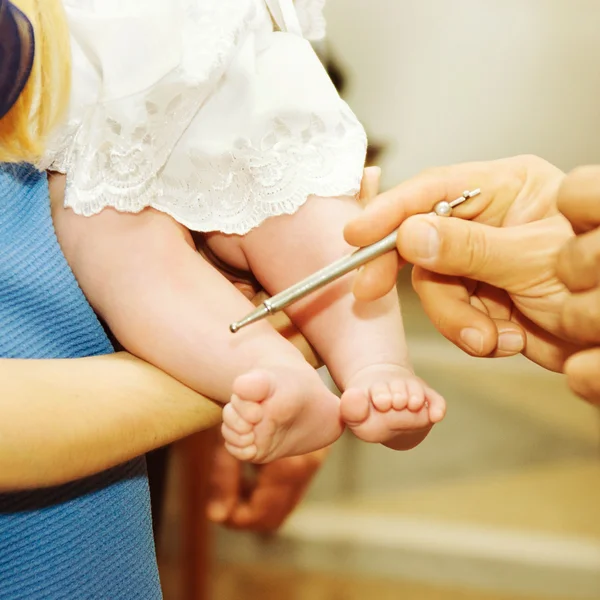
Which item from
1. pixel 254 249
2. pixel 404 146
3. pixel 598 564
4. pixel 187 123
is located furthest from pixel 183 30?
pixel 598 564

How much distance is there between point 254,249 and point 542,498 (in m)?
1.21

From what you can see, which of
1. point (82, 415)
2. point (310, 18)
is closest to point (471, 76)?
point (310, 18)

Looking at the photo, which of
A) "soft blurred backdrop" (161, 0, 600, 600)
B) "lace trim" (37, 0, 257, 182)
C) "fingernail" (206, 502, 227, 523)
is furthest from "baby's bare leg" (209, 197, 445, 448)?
"soft blurred backdrop" (161, 0, 600, 600)

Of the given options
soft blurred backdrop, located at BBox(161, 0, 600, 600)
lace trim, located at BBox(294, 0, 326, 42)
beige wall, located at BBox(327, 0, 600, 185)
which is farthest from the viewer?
beige wall, located at BBox(327, 0, 600, 185)

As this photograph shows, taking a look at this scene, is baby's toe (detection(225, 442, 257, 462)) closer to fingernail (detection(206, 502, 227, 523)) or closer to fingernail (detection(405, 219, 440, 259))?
fingernail (detection(405, 219, 440, 259))

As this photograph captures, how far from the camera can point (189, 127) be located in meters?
0.60

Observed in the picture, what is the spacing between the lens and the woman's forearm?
424 mm

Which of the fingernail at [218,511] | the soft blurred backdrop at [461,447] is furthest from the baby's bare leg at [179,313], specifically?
the soft blurred backdrop at [461,447]

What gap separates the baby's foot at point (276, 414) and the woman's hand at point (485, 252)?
8cm

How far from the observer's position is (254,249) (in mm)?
615

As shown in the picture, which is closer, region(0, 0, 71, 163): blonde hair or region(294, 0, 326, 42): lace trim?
region(0, 0, 71, 163): blonde hair

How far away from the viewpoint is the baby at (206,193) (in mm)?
551

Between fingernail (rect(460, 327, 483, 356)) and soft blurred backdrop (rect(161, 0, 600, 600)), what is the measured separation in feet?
3.30

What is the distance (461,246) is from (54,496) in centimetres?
32
